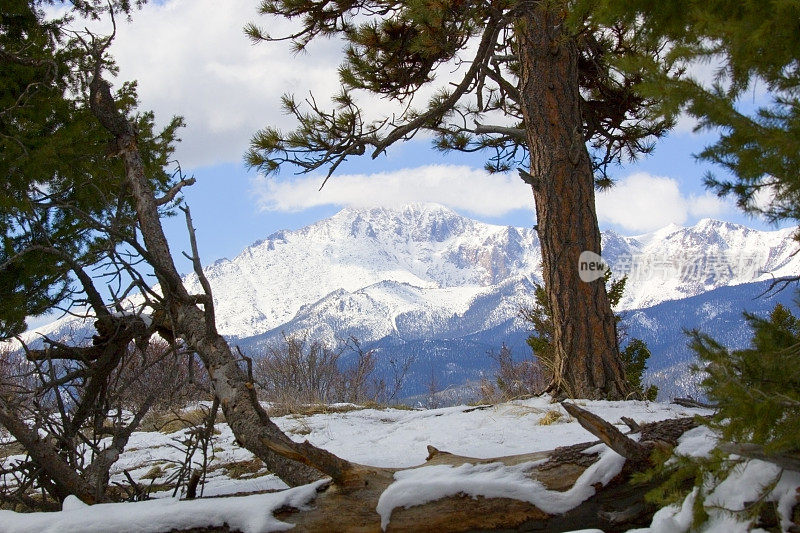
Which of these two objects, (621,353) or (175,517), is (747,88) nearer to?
(175,517)

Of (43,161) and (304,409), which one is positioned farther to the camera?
A: (304,409)

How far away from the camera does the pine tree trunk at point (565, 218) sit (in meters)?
5.57

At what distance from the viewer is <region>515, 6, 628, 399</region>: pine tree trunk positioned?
5570 millimetres

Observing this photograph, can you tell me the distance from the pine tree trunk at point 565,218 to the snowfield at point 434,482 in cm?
62

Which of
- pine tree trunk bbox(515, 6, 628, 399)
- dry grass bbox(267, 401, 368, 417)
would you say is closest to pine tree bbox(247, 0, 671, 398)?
pine tree trunk bbox(515, 6, 628, 399)

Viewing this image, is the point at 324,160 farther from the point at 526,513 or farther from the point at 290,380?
the point at 290,380

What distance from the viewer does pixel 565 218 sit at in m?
5.62

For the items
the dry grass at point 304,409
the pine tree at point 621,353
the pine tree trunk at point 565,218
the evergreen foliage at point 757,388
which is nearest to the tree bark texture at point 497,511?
the evergreen foliage at point 757,388

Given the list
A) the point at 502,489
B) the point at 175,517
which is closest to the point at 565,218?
the point at 502,489

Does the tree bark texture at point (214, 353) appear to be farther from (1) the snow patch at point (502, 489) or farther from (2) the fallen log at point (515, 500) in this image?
(1) the snow patch at point (502, 489)

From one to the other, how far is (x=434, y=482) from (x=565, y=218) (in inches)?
147

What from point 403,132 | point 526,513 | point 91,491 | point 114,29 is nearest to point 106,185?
point 114,29

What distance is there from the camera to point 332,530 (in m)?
2.31

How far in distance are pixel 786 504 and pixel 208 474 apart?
12.0 ft
